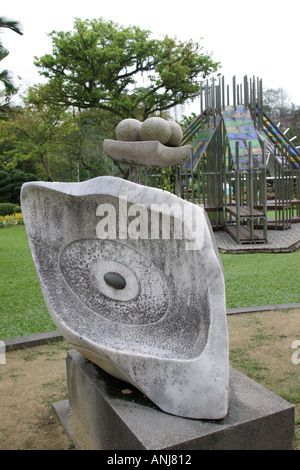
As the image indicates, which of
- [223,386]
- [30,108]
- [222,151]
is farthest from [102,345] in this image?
[30,108]

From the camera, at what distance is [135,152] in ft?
10.1

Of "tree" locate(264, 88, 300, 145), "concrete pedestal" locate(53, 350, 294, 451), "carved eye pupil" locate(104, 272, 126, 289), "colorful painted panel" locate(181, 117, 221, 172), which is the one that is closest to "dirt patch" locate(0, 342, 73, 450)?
"concrete pedestal" locate(53, 350, 294, 451)

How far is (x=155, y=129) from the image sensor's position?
2.99 metres

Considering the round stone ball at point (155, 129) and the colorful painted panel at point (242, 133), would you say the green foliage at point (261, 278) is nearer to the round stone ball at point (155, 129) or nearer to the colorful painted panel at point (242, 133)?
the colorful painted panel at point (242, 133)

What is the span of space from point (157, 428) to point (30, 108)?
2151cm

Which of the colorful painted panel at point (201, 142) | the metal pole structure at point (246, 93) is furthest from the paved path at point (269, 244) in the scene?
the metal pole structure at point (246, 93)

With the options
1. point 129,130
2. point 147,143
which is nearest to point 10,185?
point 129,130

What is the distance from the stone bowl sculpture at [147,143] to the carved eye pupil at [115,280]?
815mm

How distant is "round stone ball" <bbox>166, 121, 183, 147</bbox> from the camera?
313cm

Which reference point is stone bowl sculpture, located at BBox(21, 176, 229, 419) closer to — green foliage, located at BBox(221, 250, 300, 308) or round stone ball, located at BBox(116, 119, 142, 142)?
round stone ball, located at BBox(116, 119, 142, 142)

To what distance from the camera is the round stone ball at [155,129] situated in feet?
9.81

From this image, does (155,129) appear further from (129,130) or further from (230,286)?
(230,286)

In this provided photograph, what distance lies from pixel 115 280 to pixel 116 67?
16820mm
